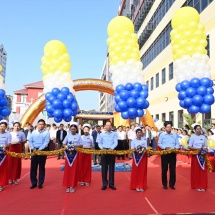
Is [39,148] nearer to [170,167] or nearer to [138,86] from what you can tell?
[170,167]

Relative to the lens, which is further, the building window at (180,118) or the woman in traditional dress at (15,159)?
the building window at (180,118)

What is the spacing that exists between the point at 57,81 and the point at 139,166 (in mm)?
5521

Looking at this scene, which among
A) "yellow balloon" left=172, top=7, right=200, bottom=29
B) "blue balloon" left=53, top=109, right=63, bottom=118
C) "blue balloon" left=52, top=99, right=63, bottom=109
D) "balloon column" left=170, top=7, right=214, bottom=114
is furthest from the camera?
"blue balloon" left=53, top=109, right=63, bottom=118

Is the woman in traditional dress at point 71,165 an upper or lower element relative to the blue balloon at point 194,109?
lower

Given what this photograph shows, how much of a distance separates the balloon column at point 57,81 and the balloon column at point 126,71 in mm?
2172

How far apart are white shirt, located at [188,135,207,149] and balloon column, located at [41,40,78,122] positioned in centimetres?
537

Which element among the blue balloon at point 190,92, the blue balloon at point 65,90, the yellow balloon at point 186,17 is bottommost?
the blue balloon at point 190,92

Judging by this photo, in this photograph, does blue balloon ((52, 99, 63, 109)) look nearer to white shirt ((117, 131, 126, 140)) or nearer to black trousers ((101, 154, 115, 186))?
white shirt ((117, 131, 126, 140))

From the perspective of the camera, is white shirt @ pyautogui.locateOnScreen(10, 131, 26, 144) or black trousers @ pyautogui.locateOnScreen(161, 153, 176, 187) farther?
white shirt @ pyautogui.locateOnScreen(10, 131, 26, 144)

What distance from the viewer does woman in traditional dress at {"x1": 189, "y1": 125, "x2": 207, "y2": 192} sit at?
5.94 metres

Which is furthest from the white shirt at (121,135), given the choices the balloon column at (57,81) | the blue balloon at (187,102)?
the blue balloon at (187,102)

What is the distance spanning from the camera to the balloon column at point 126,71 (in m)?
8.62

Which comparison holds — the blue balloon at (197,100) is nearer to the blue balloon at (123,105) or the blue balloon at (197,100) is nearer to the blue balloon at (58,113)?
the blue balloon at (123,105)

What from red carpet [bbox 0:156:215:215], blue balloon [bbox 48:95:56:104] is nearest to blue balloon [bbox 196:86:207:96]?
red carpet [bbox 0:156:215:215]
